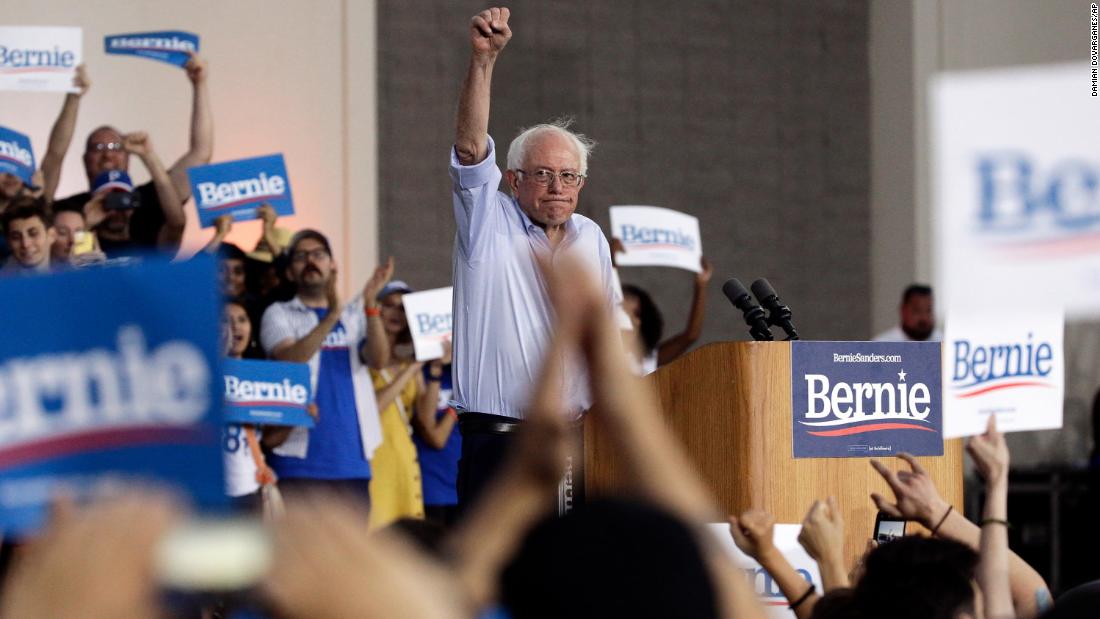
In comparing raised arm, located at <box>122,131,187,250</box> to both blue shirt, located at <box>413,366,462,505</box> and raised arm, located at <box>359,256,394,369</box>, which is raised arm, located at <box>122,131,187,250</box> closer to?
raised arm, located at <box>359,256,394,369</box>

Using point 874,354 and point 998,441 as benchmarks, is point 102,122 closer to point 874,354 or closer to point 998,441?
point 874,354

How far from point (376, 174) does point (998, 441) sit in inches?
221

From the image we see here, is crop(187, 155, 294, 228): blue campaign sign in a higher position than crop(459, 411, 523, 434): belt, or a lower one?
higher

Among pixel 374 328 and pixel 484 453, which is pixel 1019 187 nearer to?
pixel 374 328

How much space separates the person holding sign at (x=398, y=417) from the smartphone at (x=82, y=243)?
3.88ft

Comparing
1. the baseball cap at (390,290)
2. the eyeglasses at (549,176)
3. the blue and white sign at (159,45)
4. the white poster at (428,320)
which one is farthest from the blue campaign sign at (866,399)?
the blue and white sign at (159,45)

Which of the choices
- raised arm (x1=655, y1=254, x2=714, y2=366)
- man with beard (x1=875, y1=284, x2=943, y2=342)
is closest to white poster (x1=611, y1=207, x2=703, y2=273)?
raised arm (x1=655, y1=254, x2=714, y2=366)

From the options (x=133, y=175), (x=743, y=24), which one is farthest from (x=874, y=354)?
(x=743, y=24)

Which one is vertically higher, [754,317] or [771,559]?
[754,317]

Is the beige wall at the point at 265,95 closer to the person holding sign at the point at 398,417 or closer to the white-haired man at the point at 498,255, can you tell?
the person holding sign at the point at 398,417

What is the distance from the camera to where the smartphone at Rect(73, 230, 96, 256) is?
4.50 metres

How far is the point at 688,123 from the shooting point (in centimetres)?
835

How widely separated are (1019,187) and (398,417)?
2292mm

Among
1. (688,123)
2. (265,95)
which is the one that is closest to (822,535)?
(265,95)
